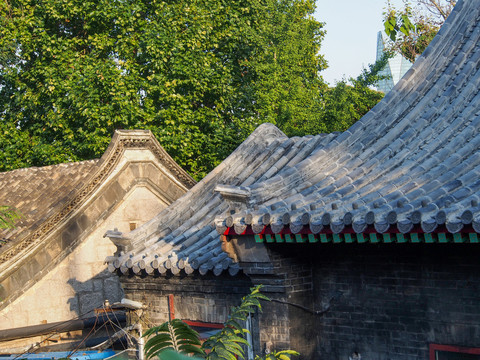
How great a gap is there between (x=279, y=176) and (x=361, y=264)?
139 cm

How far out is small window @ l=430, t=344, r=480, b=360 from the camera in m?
6.80

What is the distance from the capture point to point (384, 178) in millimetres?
7230

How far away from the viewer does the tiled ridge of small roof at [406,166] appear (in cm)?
618

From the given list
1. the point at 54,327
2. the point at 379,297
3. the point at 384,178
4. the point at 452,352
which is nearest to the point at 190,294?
the point at 379,297

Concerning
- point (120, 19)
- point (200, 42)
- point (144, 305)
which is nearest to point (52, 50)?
point (120, 19)

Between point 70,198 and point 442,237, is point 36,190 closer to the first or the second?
point 70,198

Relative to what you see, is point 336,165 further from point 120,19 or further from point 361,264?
point 120,19

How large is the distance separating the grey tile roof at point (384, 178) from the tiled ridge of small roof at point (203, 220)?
29mm

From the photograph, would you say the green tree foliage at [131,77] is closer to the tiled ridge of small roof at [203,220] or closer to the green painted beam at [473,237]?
the tiled ridge of small roof at [203,220]

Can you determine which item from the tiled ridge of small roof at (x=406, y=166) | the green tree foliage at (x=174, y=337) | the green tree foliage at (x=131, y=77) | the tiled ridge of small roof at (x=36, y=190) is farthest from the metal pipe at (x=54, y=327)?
the green tree foliage at (x=131, y=77)

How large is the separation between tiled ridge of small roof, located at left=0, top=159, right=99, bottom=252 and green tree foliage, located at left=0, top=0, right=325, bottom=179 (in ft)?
12.0

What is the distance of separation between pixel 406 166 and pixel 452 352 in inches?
79.5

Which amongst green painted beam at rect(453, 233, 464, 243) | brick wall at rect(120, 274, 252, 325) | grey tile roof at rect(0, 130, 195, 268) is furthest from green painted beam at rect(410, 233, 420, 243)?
grey tile roof at rect(0, 130, 195, 268)

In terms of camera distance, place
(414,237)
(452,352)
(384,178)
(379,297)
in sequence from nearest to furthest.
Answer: (414,237) → (452,352) → (384,178) → (379,297)
